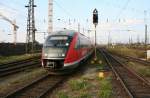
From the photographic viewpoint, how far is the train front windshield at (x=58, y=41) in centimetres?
1773

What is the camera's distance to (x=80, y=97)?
416 inches

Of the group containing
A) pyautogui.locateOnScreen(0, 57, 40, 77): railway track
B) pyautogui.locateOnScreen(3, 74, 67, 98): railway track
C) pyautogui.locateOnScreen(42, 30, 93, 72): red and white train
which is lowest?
pyautogui.locateOnScreen(3, 74, 67, 98): railway track

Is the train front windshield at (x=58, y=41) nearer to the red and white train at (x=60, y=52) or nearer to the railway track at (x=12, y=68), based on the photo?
the red and white train at (x=60, y=52)

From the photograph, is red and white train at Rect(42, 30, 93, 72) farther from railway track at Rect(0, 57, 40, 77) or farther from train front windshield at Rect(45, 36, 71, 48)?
railway track at Rect(0, 57, 40, 77)

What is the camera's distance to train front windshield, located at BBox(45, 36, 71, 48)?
1773 centimetres

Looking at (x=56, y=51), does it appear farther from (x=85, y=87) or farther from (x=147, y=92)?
(x=147, y=92)

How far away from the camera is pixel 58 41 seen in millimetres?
18016

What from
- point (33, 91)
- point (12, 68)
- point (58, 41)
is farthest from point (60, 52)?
point (12, 68)

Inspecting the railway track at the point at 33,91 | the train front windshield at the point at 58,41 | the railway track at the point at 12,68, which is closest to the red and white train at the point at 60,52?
the train front windshield at the point at 58,41

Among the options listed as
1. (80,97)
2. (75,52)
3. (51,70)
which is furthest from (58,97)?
(75,52)

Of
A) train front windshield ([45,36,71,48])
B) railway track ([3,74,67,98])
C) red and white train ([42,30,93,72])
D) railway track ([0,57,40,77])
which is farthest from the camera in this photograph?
railway track ([0,57,40,77])

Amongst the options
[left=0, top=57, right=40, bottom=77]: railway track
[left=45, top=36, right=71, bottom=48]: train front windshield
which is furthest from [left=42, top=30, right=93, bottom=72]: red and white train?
[left=0, top=57, right=40, bottom=77]: railway track

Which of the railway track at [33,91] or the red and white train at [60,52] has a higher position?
the red and white train at [60,52]

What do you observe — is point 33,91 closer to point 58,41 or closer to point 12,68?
point 58,41
